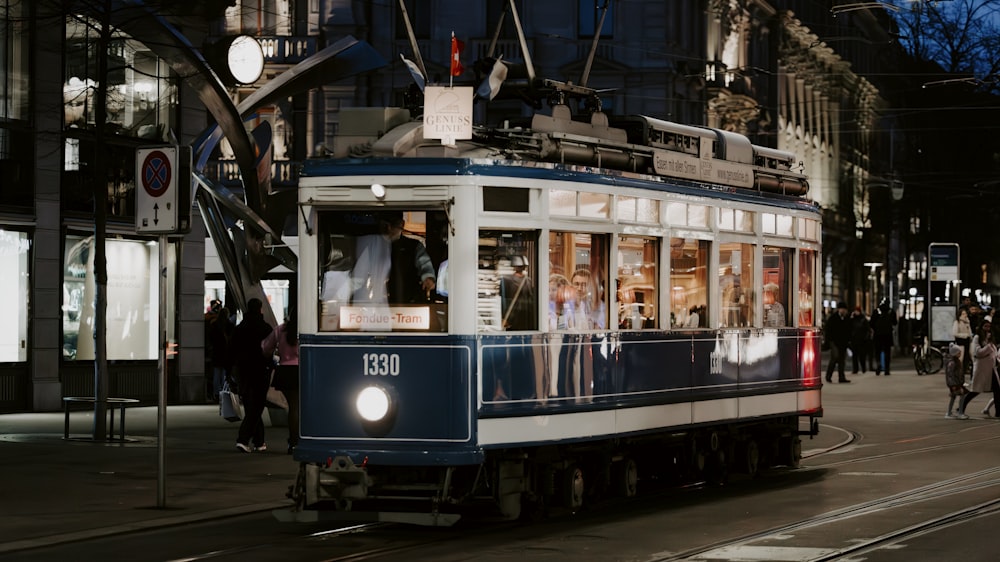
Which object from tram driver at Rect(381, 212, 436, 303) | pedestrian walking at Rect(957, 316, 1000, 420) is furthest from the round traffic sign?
pedestrian walking at Rect(957, 316, 1000, 420)

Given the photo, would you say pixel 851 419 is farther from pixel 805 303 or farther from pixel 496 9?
pixel 496 9

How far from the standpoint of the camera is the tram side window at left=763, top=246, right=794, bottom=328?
1678cm

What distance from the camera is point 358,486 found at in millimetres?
12266

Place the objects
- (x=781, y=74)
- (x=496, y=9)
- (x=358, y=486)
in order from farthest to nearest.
→ (x=781, y=74) → (x=496, y=9) → (x=358, y=486)

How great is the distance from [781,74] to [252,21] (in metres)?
25.3

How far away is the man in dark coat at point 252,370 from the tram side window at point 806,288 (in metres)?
5.75

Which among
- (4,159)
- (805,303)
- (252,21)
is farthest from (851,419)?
(252,21)

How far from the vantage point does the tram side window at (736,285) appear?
15.8m

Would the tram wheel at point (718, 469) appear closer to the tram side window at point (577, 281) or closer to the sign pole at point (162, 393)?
the tram side window at point (577, 281)

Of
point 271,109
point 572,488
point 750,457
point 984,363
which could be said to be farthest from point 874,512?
point 271,109

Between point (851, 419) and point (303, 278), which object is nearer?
point (303, 278)

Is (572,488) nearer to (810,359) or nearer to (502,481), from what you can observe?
(502,481)

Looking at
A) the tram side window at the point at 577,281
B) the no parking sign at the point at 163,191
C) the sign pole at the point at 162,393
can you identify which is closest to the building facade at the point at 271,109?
the sign pole at the point at 162,393

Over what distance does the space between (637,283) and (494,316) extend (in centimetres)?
207
